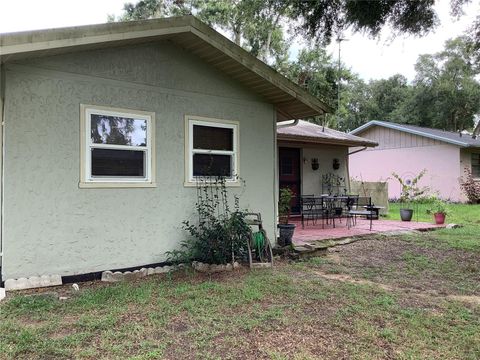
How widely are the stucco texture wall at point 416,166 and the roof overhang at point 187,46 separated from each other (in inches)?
538

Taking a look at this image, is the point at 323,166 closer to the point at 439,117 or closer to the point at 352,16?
the point at 352,16

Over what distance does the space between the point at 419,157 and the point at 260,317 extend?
58.6 ft

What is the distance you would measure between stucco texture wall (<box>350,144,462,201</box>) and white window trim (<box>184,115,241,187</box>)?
15143mm

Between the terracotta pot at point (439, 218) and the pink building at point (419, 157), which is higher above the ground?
the pink building at point (419, 157)

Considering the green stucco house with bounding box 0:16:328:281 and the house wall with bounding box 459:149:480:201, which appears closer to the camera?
the green stucco house with bounding box 0:16:328:281

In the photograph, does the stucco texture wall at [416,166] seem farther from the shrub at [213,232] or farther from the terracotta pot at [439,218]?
the shrub at [213,232]

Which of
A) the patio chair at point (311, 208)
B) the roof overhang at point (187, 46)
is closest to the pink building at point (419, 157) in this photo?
the patio chair at point (311, 208)

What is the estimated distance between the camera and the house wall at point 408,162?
17938mm

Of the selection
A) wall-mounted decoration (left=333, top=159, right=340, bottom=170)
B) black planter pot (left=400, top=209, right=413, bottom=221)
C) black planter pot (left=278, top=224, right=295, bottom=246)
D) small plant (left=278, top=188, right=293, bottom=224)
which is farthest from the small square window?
black planter pot (left=400, top=209, right=413, bottom=221)

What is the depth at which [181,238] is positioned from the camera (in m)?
5.87

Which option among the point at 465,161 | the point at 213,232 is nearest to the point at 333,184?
the point at 213,232

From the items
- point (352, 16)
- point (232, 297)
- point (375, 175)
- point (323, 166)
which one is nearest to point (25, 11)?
point (323, 166)

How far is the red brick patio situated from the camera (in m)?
7.91

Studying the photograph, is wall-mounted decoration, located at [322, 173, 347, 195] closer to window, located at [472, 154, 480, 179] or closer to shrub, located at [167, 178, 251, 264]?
shrub, located at [167, 178, 251, 264]
